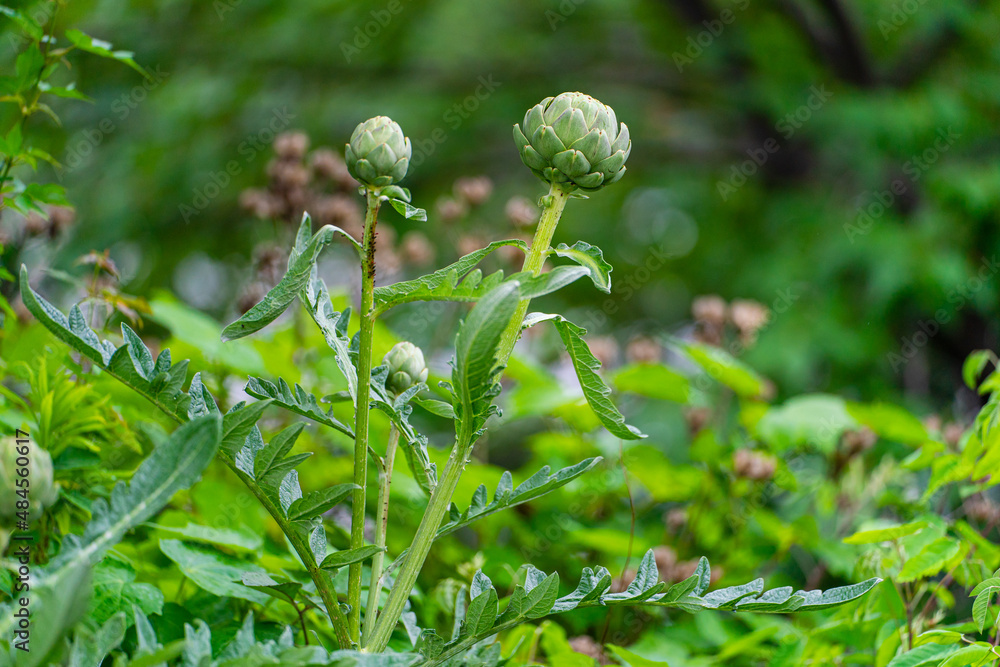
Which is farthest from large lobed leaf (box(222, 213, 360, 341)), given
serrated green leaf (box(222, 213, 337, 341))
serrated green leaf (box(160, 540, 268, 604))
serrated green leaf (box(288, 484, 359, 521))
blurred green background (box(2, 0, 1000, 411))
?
blurred green background (box(2, 0, 1000, 411))

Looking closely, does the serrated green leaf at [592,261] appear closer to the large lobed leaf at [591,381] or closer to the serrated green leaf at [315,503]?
the large lobed leaf at [591,381]

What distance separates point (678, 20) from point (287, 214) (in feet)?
7.62

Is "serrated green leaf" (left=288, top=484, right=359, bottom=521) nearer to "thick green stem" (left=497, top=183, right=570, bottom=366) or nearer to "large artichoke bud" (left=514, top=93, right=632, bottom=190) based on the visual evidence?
"thick green stem" (left=497, top=183, right=570, bottom=366)

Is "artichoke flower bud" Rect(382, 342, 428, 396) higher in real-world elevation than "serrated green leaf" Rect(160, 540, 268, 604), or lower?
higher

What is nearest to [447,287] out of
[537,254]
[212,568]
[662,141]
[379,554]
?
[537,254]

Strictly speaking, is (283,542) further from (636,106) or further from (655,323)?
(636,106)

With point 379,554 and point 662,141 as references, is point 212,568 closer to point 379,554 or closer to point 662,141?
point 379,554

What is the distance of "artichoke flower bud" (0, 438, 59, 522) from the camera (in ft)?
1.19

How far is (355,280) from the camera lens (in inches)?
62.2

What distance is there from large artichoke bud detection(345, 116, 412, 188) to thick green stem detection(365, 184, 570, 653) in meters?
0.10

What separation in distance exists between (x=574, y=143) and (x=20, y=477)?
368mm

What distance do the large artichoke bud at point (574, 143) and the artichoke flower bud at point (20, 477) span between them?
341mm

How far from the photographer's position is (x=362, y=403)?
1.56ft

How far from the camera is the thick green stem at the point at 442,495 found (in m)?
0.47
